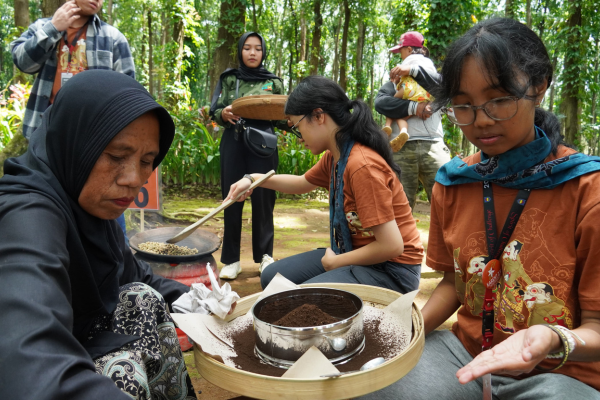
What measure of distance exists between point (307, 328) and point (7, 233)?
29.8 inches

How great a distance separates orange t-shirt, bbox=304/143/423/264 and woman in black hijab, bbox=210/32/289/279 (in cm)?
175

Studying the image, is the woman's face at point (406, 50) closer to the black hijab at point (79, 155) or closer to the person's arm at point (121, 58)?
the person's arm at point (121, 58)

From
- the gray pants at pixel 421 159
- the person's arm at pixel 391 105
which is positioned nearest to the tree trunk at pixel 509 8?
the person's arm at pixel 391 105

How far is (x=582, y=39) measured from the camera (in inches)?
391

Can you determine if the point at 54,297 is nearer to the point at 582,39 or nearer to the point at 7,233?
the point at 7,233

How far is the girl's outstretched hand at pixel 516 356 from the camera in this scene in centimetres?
104

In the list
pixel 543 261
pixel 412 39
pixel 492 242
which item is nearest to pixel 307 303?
pixel 492 242

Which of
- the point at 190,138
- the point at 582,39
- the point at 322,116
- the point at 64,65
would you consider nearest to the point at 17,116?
the point at 190,138

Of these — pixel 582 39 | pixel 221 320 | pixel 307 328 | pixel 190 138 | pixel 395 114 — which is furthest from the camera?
pixel 582 39

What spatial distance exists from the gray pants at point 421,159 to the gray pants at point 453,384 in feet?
9.46

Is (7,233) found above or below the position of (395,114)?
below

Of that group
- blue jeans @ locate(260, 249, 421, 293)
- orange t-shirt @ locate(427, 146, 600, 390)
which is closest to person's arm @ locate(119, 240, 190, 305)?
blue jeans @ locate(260, 249, 421, 293)

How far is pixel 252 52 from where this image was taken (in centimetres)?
421

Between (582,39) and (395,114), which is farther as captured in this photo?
(582,39)
